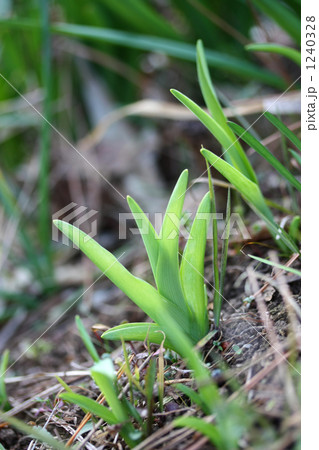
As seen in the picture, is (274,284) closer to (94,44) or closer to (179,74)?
(179,74)

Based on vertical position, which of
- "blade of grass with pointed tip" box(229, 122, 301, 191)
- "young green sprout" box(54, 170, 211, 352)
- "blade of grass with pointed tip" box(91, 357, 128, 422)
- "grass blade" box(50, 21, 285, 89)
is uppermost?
"grass blade" box(50, 21, 285, 89)

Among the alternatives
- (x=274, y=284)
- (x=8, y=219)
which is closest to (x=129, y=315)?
(x=274, y=284)

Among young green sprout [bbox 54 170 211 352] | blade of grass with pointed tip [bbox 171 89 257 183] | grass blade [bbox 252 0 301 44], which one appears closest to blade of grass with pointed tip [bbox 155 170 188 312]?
young green sprout [bbox 54 170 211 352]

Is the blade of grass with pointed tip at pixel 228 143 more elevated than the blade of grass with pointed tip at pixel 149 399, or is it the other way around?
the blade of grass with pointed tip at pixel 228 143

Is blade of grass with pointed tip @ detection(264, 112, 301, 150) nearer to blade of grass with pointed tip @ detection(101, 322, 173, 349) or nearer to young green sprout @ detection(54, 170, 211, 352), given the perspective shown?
young green sprout @ detection(54, 170, 211, 352)

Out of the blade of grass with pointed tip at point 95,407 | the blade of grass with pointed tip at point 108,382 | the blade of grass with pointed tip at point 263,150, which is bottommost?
the blade of grass with pointed tip at point 95,407

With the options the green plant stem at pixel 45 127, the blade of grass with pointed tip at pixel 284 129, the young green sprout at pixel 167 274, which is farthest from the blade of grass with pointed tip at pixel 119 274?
the green plant stem at pixel 45 127

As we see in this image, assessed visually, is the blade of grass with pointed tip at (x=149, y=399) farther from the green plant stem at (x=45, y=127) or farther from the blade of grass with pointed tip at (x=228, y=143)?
the green plant stem at (x=45, y=127)
